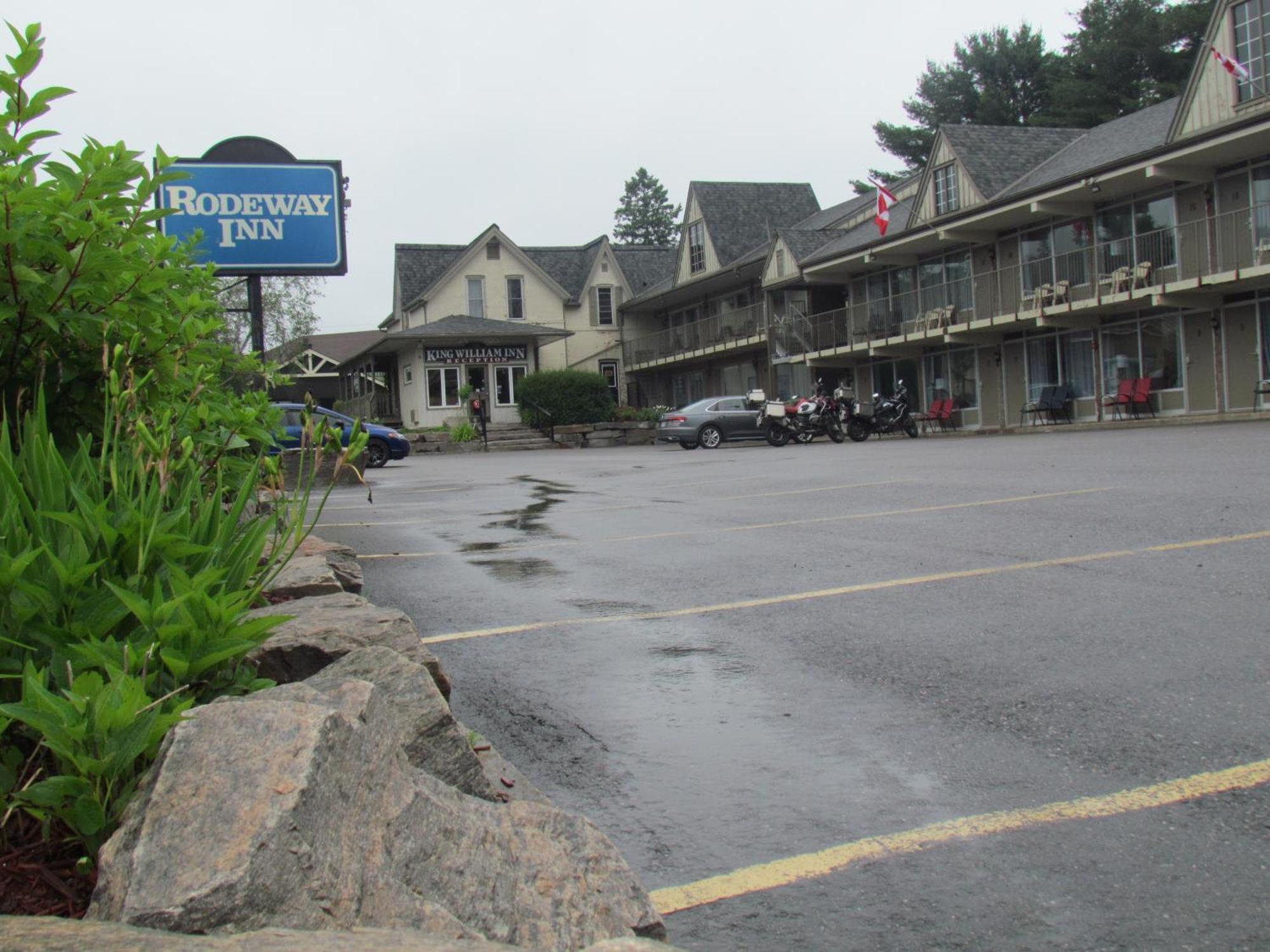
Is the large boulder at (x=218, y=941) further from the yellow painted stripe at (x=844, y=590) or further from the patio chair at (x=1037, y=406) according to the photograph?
the patio chair at (x=1037, y=406)

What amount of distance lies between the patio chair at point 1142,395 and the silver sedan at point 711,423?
10210mm

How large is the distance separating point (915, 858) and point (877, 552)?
17.6ft

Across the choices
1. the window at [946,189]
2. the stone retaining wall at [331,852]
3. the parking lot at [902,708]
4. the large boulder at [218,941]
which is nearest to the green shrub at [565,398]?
the window at [946,189]

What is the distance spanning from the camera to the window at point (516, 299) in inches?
2080

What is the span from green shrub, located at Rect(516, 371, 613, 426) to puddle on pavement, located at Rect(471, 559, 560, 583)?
36021 millimetres

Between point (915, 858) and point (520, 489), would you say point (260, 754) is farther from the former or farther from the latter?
point (520, 489)

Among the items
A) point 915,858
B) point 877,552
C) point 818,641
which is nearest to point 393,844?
point 915,858

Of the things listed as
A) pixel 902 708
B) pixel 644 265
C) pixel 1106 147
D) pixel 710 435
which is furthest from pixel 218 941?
pixel 644 265

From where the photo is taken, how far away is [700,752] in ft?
12.8

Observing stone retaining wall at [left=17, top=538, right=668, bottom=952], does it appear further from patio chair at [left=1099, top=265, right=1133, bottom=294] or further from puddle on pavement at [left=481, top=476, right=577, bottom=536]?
patio chair at [left=1099, top=265, right=1133, bottom=294]

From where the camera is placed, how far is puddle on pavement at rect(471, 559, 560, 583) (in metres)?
7.98

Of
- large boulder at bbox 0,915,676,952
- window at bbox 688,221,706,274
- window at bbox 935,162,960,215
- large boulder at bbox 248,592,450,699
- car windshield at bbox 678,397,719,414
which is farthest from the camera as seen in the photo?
window at bbox 688,221,706,274

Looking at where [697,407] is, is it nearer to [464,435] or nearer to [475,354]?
[464,435]

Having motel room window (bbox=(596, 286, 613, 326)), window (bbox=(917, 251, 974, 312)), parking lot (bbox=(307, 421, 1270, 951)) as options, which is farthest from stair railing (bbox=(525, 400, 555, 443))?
parking lot (bbox=(307, 421, 1270, 951))
